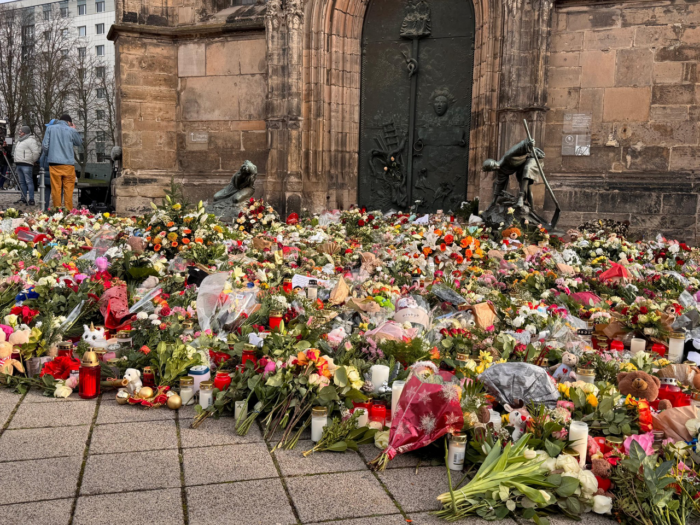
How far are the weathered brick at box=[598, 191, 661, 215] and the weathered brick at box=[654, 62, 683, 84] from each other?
165 cm

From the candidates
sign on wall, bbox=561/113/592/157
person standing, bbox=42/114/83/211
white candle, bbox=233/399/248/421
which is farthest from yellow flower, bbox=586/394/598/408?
person standing, bbox=42/114/83/211

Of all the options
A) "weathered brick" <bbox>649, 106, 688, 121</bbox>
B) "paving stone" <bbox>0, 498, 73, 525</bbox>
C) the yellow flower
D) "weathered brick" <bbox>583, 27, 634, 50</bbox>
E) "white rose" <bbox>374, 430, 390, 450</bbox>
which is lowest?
"paving stone" <bbox>0, 498, 73, 525</bbox>

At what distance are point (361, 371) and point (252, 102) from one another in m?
8.82

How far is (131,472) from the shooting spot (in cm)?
269

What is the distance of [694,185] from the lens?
9398 mm

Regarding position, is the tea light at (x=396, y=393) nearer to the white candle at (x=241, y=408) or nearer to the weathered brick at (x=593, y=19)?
the white candle at (x=241, y=408)

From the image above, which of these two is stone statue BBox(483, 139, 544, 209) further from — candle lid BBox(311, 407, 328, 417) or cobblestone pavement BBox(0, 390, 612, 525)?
cobblestone pavement BBox(0, 390, 612, 525)

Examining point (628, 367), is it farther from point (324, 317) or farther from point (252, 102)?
point (252, 102)

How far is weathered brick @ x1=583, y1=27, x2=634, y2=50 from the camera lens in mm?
9547

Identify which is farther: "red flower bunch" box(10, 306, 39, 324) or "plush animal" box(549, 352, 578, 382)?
"red flower bunch" box(10, 306, 39, 324)

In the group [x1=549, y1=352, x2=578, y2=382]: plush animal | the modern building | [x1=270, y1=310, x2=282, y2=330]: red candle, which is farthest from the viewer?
the modern building

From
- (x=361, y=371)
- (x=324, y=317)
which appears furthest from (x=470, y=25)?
(x=361, y=371)

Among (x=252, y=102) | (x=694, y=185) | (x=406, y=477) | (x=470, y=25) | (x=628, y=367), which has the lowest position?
(x=406, y=477)

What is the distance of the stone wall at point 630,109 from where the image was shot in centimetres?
941
